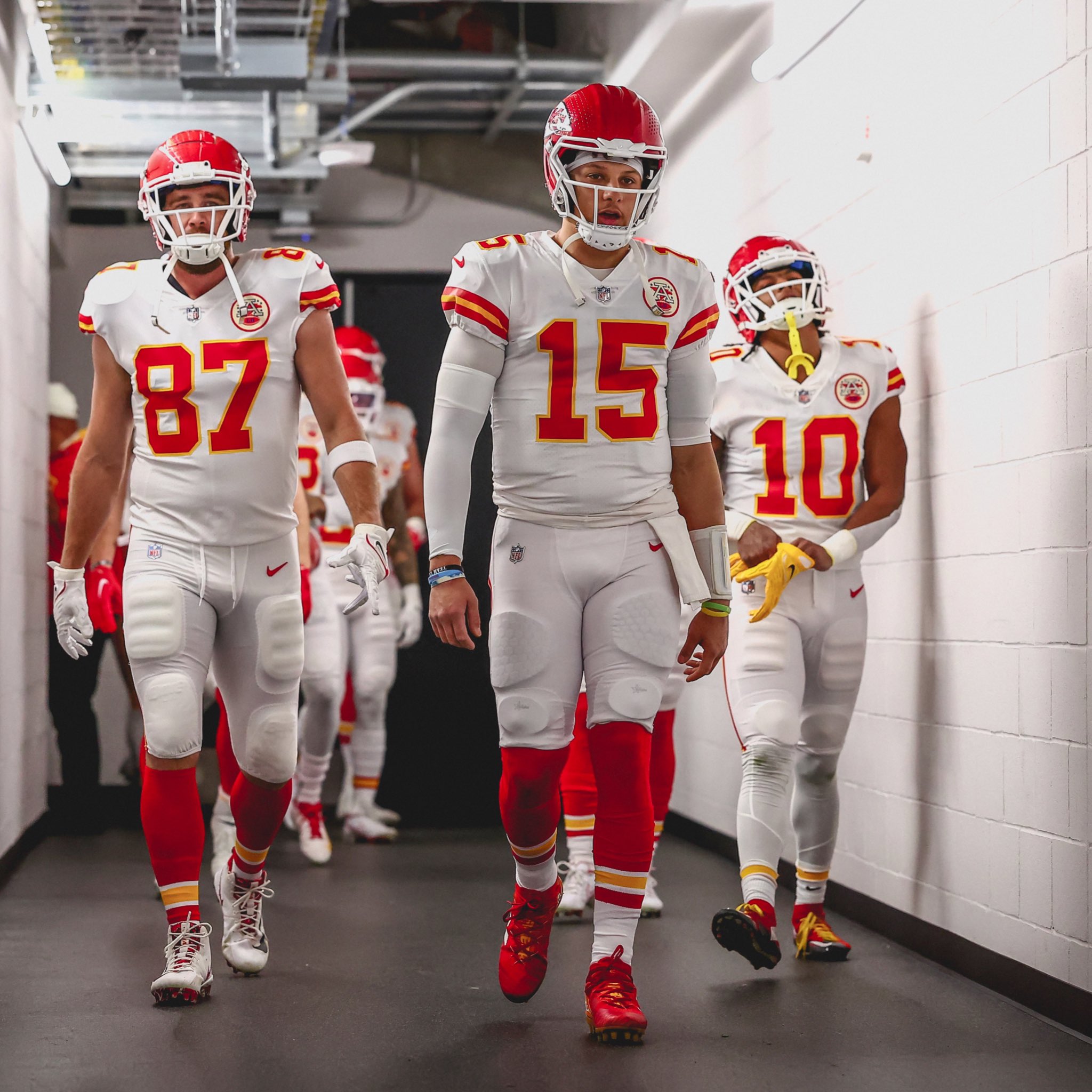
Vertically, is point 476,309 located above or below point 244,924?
above

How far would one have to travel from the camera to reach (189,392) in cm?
292

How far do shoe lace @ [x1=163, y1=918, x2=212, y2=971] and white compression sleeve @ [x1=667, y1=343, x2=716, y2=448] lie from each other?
136 centimetres

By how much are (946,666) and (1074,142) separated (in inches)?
50.6

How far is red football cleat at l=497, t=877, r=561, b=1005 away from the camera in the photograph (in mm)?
2771

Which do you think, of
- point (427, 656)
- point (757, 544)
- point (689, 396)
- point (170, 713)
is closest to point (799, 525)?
point (757, 544)

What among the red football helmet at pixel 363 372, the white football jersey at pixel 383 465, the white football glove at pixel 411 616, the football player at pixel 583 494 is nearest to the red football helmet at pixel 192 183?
the football player at pixel 583 494

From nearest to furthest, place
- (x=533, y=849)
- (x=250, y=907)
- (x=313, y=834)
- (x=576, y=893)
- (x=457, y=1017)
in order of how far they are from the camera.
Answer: (x=533, y=849), (x=457, y=1017), (x=250, y=907), (x=576, y=893), (x=313, y=834)

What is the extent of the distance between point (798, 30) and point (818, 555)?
6.32ft

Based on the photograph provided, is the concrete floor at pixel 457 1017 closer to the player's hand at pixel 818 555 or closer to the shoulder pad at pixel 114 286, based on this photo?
the player's hand at pixel 818 555

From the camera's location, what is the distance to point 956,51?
3.52 meters

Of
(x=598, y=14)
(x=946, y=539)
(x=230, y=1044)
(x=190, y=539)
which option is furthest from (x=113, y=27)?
(x=230, y=1044)

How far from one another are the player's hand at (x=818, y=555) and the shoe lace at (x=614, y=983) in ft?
3.65

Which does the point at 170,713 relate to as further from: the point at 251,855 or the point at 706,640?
the point at 706,640

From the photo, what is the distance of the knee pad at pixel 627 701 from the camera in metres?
2.63
